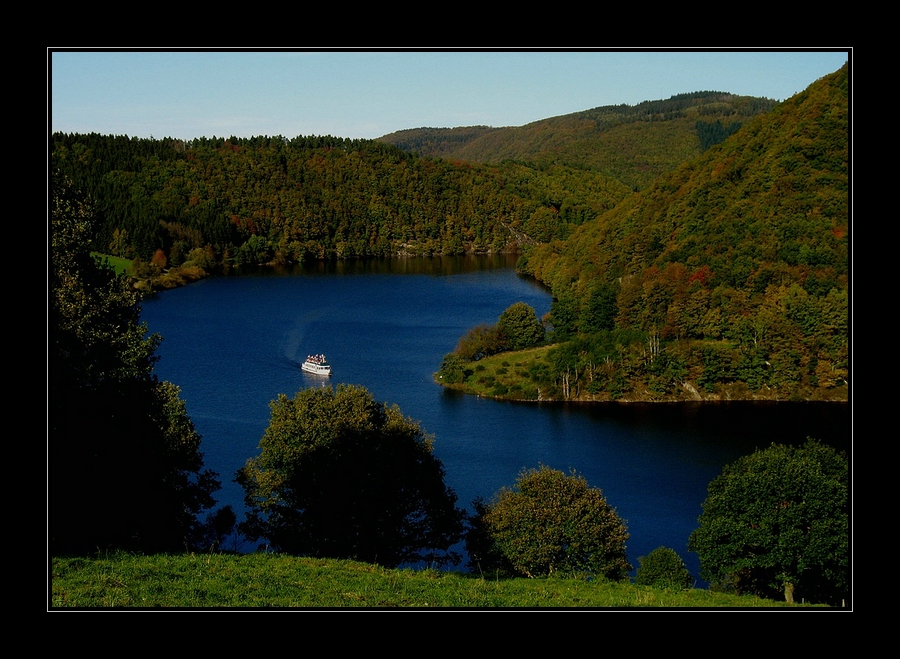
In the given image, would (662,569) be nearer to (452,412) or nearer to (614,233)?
(452,412)

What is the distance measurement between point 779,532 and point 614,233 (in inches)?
2197

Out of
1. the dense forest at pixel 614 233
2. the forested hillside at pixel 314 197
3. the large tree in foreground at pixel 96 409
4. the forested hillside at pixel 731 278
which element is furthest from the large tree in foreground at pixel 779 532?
the forested hillside at pixel 314 197

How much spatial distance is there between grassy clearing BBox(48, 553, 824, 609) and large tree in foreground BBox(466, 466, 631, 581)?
605 centimetres

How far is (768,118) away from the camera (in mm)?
74188

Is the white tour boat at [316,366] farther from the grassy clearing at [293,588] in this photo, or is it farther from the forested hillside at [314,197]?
the forested hillside at [314,197]

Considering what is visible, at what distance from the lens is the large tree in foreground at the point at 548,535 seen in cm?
2005

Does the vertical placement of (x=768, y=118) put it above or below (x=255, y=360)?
above

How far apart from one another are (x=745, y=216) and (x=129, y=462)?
2105 inches

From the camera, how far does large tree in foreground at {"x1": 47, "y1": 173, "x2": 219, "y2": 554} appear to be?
1327 centimetres

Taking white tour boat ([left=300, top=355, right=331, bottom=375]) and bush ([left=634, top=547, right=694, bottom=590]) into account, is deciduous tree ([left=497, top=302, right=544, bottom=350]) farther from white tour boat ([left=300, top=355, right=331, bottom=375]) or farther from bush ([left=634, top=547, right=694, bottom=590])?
bush ([left=634, top=547, right=694, bottom=590])

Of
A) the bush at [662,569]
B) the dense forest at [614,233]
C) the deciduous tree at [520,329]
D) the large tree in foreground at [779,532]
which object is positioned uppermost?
the dense forest at [614,233]

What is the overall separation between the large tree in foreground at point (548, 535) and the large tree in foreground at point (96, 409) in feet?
23.1
